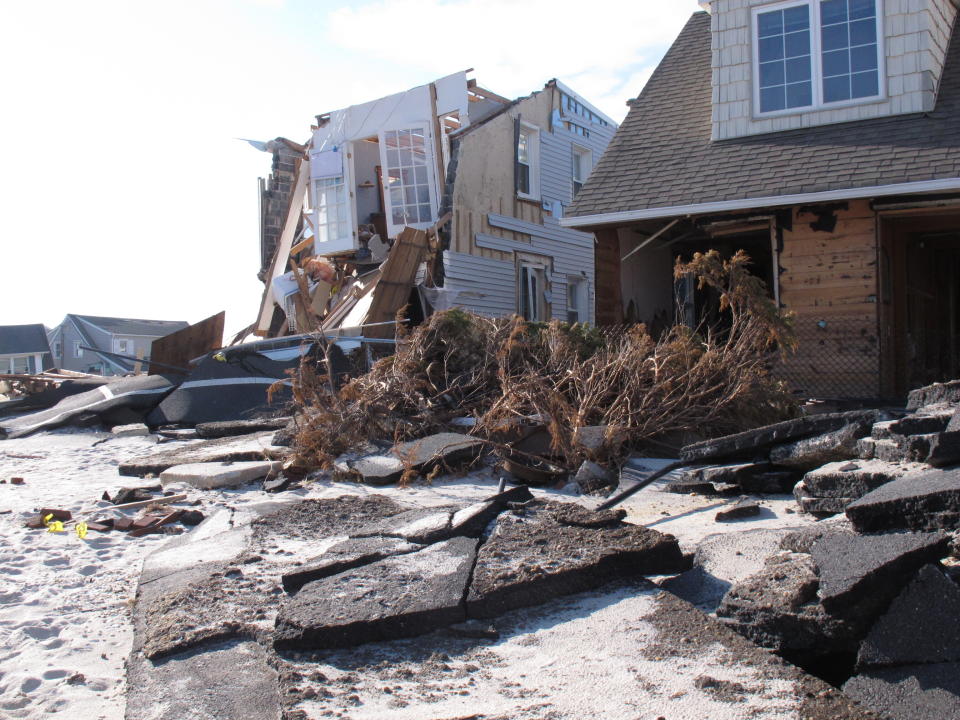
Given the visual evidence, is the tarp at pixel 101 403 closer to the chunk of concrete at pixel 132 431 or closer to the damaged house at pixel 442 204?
the chunk of concrete at pixel 132 431

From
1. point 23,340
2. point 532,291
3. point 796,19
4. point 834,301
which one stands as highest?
point 796,19

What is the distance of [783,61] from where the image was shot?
1036cm

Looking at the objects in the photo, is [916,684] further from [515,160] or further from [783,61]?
[515,160]

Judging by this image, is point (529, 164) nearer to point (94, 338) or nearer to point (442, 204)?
point (442, 204)

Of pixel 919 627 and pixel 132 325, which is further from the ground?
pixel 132 325

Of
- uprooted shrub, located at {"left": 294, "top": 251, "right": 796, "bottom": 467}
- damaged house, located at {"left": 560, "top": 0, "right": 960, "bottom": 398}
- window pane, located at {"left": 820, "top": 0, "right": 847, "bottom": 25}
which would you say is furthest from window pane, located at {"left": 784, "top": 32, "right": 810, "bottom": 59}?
uprooted shrub, located at {"left": 294, "top": 251, "right": 796, "bottom": 467}

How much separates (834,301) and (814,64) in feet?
9.57

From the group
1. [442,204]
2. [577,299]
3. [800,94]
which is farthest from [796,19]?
[577,299]

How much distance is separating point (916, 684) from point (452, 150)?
1375 centimetres

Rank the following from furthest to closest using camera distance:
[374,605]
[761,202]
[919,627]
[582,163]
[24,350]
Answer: [24,350]
[582,163]
[761,202]
[374,605]
[919,627]

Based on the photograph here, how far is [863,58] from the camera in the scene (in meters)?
9.93

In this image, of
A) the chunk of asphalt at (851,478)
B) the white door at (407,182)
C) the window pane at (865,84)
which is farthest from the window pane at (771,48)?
the chunk of asphalt at (851,478)

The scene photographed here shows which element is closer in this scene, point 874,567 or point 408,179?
point 874,567

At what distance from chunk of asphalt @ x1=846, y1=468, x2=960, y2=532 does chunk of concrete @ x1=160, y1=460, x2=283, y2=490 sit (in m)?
4.55
